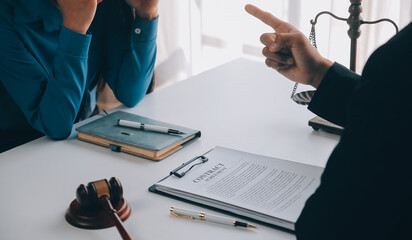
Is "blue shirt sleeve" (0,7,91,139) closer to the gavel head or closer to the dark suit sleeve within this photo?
the gavel head

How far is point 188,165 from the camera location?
115 cm

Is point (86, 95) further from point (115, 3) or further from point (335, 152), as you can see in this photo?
point (335, 152)

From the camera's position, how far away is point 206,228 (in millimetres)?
938

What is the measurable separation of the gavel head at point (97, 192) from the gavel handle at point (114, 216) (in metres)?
0.01

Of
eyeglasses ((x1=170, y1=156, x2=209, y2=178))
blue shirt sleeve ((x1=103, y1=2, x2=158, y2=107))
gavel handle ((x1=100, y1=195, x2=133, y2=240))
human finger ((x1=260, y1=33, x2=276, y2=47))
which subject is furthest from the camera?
blue shirt sleeve ((x1=103, y1=2, x2=158, y2=107))

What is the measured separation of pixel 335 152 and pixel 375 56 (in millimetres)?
140

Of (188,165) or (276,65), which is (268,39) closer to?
(276,65)

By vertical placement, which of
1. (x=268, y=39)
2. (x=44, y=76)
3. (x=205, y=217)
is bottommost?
(x=205, y=217)

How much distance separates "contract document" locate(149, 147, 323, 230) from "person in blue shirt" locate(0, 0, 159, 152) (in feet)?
1.46

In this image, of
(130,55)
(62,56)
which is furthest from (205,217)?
(130,55)

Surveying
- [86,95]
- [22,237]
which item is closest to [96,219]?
[22,237]

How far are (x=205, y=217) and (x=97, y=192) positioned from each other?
22cm

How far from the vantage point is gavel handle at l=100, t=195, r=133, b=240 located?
88 centimetres

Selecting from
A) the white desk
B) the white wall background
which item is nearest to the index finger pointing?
the white desk
